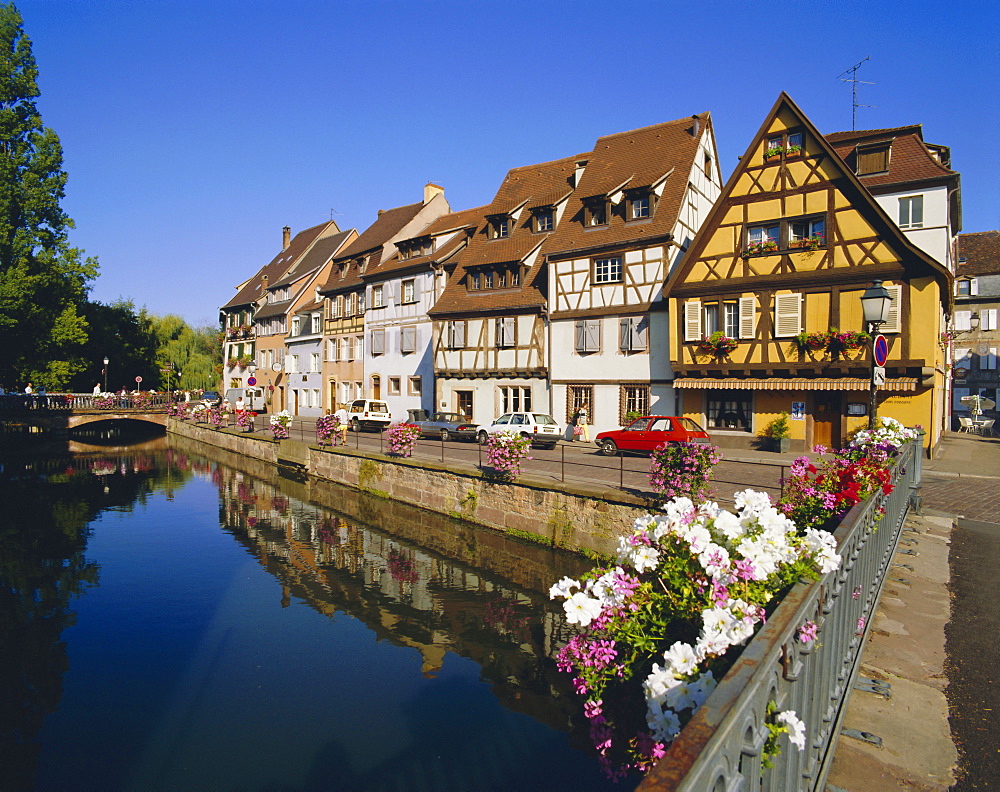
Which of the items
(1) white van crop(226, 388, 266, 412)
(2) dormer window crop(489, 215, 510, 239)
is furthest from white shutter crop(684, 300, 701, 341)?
(1) white van crop(226, 388, 266, 412)

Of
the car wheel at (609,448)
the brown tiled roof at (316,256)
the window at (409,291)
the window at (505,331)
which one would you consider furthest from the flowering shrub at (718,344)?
the brown tiled roof at (316,256)

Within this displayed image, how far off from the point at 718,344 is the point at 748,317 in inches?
53.9

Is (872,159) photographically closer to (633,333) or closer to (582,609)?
(633,333)

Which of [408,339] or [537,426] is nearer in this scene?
[537,426]

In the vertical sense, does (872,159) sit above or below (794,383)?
above

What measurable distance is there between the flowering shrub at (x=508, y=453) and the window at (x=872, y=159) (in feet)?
54.1

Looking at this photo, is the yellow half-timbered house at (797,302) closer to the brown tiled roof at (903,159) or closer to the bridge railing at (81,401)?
the brown tiled roof at (903,159)

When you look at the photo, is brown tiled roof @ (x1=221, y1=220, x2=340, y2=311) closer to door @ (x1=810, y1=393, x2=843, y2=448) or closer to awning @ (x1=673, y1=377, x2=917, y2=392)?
awning @ (x1=673, y1=377, x2=917, y2=392)

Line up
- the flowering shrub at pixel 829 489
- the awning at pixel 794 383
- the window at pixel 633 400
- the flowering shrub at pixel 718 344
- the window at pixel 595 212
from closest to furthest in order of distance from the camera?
1. the flowering shrub at pixel 829 489
2. the awning at pixel 794 383
3. the flowering shrub at pixel 718 344
4. the window at pixel 633 400
5. the window at pixel 595 212

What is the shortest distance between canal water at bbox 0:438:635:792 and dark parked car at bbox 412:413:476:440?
8.31 meters

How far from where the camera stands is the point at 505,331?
30.5 m

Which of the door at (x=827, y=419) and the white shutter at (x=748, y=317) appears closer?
the door at (x=827, y=419)

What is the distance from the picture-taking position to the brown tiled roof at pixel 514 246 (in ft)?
99.9

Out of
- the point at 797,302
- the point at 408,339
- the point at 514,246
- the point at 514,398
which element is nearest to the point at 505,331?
the point at 514,398
